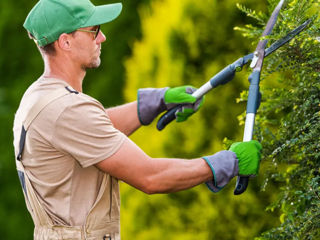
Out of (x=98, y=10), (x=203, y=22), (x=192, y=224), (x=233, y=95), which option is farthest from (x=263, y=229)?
(x=98, y=10)

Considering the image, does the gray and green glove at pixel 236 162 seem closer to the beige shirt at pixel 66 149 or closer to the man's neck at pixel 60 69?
the beige shirt at pixel 66 149

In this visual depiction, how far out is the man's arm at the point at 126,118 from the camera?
3773 millimetres

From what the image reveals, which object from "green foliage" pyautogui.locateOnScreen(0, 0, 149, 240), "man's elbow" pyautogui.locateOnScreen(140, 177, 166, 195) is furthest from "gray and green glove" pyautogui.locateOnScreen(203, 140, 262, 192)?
"green foliage" pyautogui.locateOnScreen(0, 0, 149, 240)

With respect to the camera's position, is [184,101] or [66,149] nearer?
[66,149]

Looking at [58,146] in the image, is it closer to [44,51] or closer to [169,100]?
[44,51]

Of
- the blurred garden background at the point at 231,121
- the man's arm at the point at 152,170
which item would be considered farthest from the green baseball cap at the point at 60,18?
the blurred garden background at the point at 231,121

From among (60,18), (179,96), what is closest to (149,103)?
(179,96)

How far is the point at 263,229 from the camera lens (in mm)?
3834

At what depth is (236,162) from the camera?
9.50 ft

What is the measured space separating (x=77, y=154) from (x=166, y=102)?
38.4 inches

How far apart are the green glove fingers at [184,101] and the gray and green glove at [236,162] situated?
2.48ft

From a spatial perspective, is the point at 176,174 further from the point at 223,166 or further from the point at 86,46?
the point at 86,46

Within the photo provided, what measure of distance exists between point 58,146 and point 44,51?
0.57 m

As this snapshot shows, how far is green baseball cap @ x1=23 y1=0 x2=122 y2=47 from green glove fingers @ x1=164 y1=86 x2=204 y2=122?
2.26ft
